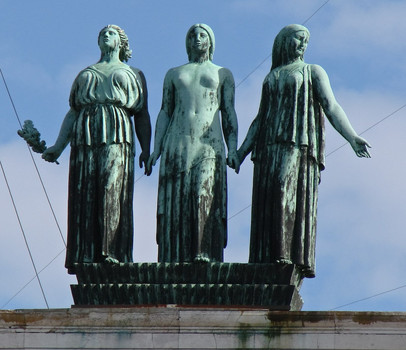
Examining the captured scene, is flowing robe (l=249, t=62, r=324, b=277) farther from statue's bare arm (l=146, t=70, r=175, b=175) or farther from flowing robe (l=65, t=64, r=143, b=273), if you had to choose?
flowing robe (l=65, t=64, r=143, b=273)

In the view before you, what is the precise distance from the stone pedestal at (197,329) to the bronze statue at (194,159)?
1.33m

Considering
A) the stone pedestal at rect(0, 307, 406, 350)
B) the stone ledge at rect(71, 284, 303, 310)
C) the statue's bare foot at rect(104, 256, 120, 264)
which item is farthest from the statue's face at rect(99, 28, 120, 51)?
the stone pedestal at rect(0, 307, 406, 350)

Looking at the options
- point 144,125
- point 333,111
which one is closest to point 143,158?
point 144,125

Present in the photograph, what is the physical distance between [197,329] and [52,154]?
3957 millimetres

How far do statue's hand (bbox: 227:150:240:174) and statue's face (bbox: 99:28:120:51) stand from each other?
2405mm

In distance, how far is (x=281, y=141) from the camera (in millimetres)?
22750

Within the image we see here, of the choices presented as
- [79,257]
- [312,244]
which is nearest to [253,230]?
[312,244]

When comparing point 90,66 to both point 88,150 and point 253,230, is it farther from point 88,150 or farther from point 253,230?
point 253,230

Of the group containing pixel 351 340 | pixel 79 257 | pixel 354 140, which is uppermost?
pixel 354 140

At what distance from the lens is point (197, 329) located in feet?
70.0

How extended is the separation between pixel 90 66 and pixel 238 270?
3842mm

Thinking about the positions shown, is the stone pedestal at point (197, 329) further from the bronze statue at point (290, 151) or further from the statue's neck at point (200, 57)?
the statue's neck at point (200, 57)

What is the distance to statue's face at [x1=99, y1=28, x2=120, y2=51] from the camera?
23.9 metres

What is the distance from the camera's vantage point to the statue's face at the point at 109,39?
78.4 feet
